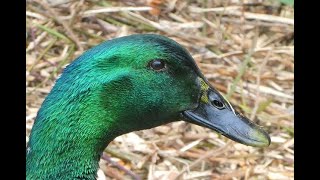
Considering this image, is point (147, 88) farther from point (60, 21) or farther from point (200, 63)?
point (60, 21)

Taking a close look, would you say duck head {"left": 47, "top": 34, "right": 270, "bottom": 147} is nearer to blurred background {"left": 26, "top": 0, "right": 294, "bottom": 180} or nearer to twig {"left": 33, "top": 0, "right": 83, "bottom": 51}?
blurred background {"left": 26, "top": 0, "right": 294, "bottom": 180}

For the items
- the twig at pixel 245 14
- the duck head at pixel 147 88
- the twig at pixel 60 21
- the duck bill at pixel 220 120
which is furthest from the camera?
the twig at pixel 245 14

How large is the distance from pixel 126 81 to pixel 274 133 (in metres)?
1.63

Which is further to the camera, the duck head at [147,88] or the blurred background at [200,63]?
the blurred background at [200,63]

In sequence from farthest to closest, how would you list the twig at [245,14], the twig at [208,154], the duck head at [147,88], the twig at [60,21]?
1. the twig at [245,14]
2. the twig at [60,21]
3. the twig at [208,154]
4. the duck head at [147,88]

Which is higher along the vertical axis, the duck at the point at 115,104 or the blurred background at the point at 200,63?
the duck at the point at 115,104

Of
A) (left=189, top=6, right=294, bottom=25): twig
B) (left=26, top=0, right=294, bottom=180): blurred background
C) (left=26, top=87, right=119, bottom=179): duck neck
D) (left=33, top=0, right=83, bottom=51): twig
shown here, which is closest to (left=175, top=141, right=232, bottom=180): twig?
(left=26, top=0, right=294, bottom=180): blurred background

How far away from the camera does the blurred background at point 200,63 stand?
3816 millimetres

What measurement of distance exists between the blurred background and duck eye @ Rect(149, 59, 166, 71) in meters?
1.16

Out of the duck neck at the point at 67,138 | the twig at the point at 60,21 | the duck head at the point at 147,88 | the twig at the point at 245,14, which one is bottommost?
the twig at the point at 60,21

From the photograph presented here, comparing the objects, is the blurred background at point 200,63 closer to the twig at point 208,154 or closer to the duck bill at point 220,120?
the twig at point 208,154

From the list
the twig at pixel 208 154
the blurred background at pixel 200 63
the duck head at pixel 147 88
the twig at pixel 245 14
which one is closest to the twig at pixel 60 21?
the blurred background at pixel 200 63

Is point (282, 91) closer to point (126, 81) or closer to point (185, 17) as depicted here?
point (185, 17)

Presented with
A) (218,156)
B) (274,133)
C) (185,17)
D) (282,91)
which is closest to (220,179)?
(218,156)
